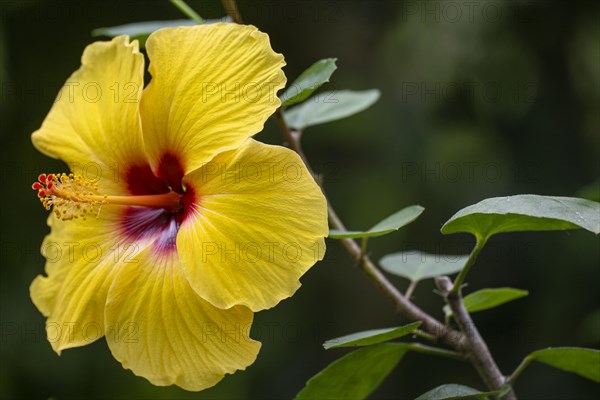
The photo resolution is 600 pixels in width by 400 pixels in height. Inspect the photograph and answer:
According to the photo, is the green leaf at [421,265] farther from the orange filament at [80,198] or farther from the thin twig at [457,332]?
the orange filament at [80,198]

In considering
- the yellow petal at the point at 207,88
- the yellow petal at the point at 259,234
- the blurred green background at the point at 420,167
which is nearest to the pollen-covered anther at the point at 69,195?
the yellow petal at the point at 207,88

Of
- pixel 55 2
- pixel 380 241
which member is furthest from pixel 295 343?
pixel 55 2

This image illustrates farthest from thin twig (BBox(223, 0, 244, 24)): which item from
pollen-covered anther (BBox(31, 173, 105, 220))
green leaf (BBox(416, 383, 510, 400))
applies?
green leaf (BBox(416, 383, 510, 400))

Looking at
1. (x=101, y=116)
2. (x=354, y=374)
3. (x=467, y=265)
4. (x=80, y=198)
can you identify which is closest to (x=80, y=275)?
(x=80, y=198)

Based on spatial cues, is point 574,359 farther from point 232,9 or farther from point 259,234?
point 232,9

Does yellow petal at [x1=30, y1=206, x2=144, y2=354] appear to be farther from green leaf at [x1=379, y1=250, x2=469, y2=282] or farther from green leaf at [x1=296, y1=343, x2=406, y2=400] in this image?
green leaf at [x1=379, y1=250, x2=469, y2=282]

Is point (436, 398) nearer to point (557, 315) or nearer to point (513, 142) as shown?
point (557, 315)
